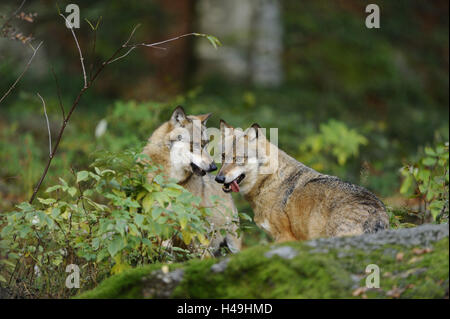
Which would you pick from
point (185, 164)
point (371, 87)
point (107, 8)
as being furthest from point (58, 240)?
point (371, 87)

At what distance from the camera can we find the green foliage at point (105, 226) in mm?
4531

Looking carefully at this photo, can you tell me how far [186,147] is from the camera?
714 cm

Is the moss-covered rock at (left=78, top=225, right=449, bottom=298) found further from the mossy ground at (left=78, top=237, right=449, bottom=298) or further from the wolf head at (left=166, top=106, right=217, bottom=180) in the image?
the wolf head at (left=166, top=106, right=217, bottom=180)

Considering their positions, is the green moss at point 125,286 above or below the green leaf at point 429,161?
below

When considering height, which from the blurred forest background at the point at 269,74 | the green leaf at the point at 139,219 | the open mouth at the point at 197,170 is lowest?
the green leaf at the point at 139,219

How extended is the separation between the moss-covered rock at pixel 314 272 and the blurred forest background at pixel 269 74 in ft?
23.3

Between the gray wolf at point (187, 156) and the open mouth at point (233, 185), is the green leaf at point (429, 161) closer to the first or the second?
the open mouth at point (233, 185)

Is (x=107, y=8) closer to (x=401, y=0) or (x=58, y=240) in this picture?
(x=401, y=0)

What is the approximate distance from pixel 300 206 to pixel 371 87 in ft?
40.2

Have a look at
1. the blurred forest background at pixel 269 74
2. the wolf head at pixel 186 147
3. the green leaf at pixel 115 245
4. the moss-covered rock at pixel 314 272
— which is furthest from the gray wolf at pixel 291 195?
the blurred forest background at pixel 269 74

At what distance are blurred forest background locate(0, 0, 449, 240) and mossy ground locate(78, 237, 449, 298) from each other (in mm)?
7187

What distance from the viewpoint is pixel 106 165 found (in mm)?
5008

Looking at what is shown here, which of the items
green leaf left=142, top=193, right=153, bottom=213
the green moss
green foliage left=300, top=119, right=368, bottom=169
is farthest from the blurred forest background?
the green moss

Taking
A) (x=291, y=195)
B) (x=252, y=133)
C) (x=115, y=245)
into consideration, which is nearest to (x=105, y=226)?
(x=115, y=245)
